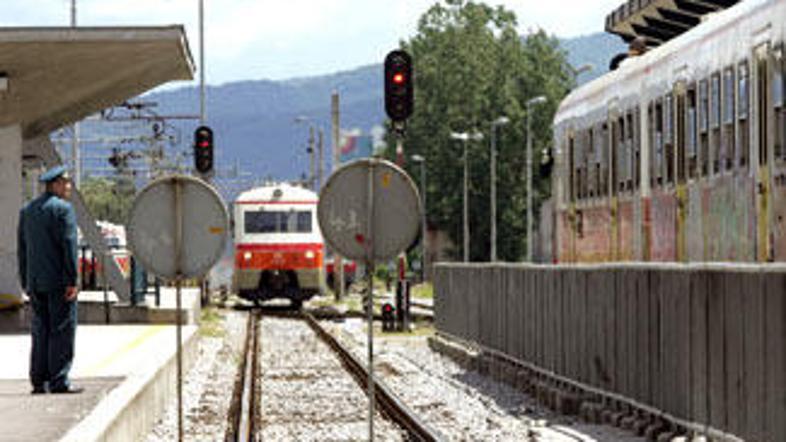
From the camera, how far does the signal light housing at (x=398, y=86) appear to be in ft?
87.4

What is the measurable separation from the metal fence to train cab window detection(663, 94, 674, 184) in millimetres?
1399

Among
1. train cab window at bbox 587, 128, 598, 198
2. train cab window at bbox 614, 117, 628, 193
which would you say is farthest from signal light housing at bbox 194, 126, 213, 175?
train cab window at bbox 614, 117, 628, 193

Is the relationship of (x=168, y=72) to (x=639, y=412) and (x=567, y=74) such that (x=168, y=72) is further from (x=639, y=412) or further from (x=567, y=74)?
(x=567, y=74)

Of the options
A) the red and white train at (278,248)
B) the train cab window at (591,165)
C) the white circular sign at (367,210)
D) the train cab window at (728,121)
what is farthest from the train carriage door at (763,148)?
the red and white train at (278,248)

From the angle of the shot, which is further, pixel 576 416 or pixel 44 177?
pixel 576 416

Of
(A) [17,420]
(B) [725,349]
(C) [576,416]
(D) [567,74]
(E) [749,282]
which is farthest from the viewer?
(D) [567,74]

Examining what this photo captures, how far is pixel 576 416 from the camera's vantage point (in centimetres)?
1895

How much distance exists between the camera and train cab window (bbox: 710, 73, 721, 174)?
1795 centimetres

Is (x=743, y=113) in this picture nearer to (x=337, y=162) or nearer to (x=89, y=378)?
(x=89, y=378)

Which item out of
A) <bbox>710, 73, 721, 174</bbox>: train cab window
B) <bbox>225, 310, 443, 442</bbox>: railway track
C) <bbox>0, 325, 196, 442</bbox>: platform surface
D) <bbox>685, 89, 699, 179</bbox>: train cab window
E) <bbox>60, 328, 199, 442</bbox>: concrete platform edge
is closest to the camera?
<bbox>60, 328, 199, 442</bbox>: concrete platform edge

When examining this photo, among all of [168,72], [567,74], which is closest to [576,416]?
[168,72]

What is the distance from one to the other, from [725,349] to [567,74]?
340 feet

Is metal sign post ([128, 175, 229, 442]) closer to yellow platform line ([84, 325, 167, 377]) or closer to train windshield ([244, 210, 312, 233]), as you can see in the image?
yellow platform line ([84, 325, 167, 377])

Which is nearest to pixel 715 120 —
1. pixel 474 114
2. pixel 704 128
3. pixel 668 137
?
pixel 704 128
